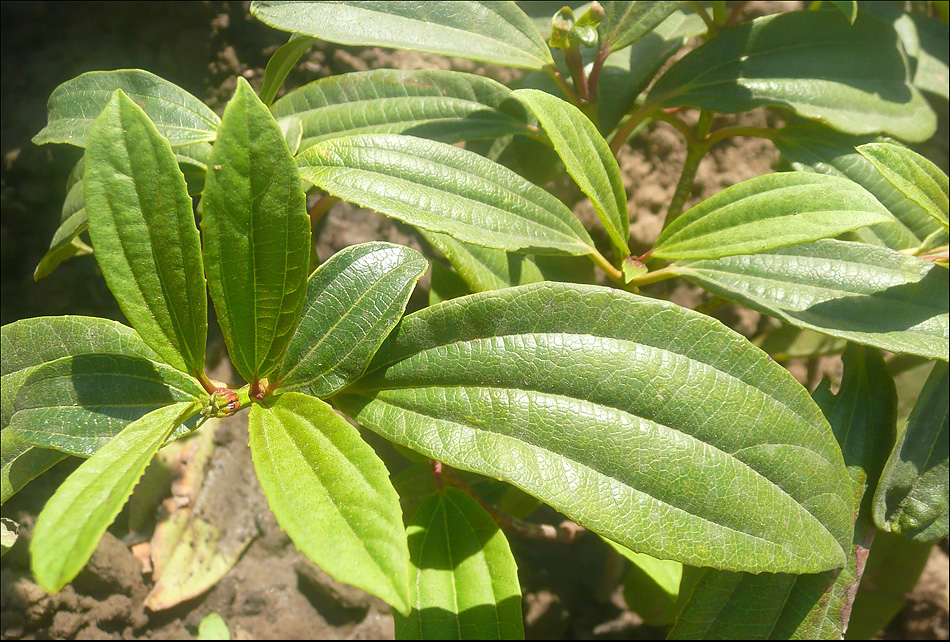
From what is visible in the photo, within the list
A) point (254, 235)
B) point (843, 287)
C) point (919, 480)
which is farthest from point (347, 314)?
point (919, 480)

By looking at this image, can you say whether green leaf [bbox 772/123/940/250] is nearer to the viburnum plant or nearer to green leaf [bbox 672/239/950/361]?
the viburnum plant

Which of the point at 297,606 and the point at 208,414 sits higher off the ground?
the point at 208,414

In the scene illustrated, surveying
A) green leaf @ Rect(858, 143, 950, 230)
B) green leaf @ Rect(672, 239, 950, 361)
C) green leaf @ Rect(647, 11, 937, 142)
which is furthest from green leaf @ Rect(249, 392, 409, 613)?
green leaf @ Rect(647, 11, 937, 142)

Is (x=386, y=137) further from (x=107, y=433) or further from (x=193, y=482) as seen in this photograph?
(x=193, y=482)

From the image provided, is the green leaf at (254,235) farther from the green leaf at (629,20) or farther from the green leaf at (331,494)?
the green leaf at (629,20)

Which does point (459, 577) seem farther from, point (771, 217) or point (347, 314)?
point (771, 217)

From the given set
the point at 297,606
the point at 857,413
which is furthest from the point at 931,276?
the point at 297,606

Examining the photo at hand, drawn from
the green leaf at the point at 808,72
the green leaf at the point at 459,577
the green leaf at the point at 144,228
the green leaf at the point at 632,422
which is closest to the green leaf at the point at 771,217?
the green leaf at the point at 632,422
